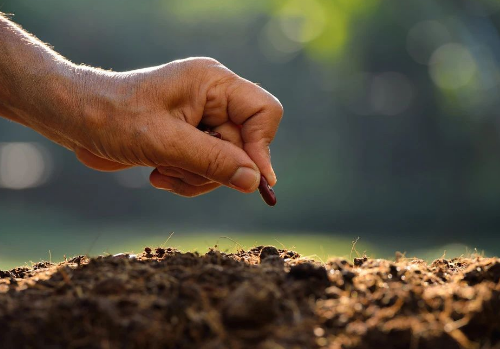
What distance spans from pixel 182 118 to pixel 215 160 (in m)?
0.27

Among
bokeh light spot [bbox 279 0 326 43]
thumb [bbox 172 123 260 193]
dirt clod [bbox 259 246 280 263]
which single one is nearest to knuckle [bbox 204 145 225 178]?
thumb [bbox 172 123 260 193]

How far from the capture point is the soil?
1336mm

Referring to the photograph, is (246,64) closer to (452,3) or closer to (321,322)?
(452,3)

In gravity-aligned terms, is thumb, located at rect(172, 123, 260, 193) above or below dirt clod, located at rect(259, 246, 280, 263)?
above

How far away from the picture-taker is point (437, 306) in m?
1.50

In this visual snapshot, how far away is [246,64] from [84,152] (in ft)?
37.9

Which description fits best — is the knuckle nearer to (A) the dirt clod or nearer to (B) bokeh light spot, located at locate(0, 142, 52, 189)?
(A) the dirt clod

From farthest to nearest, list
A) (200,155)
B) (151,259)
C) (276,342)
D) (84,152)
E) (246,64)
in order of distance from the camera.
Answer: (246,64)
(84,152)
(200,155)
(151,259)
(276,342)

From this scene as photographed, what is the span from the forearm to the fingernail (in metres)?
0.64

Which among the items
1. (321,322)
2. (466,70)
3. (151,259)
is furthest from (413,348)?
(466,70)

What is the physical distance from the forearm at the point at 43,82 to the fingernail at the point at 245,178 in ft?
2.11

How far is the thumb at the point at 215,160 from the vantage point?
2.35 metres

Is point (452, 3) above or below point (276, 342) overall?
above

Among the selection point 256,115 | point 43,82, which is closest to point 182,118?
point 256,115
